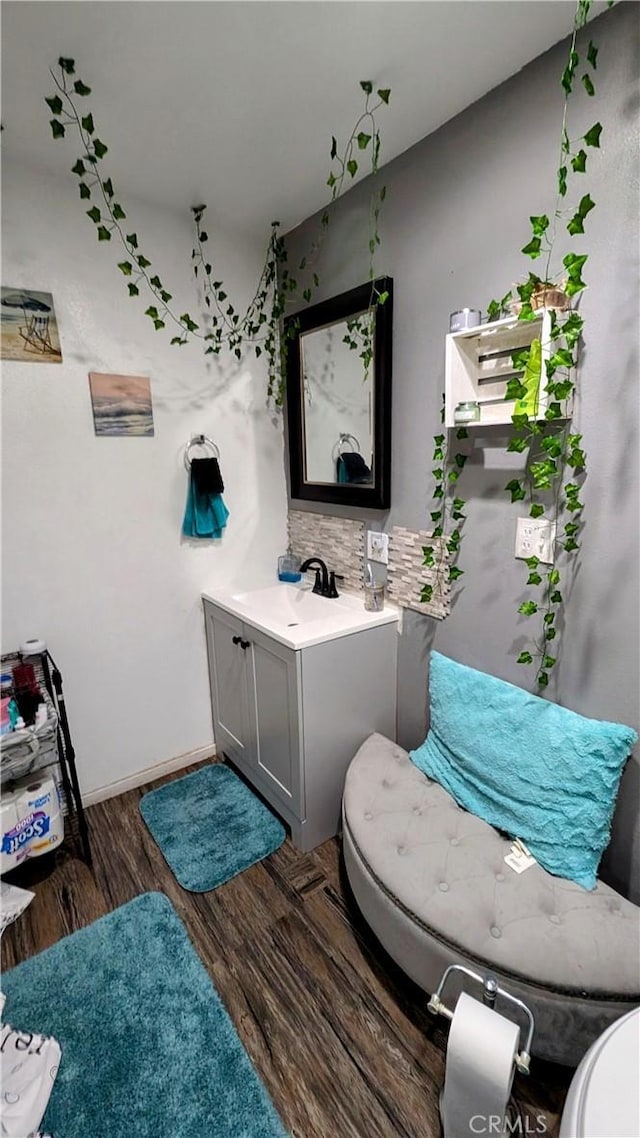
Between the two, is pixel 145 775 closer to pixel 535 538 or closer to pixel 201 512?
pixel 201 512

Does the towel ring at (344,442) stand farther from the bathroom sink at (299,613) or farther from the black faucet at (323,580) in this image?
the bathroom sink at (299,613)

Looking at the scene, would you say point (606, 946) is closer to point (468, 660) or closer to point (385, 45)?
point (468, 660)

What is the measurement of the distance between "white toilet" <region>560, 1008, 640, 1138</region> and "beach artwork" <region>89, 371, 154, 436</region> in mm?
2173

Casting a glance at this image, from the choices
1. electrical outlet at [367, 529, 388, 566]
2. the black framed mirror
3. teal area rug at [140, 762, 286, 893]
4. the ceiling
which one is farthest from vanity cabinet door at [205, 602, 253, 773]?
the ceiling

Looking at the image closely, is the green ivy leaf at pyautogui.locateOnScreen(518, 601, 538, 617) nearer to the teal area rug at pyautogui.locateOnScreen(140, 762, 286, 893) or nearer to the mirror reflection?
the mirror reflection

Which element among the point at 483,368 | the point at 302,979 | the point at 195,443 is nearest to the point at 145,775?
the point at 302,979

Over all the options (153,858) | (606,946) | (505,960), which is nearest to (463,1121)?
(505,960)

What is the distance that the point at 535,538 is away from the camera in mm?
1401

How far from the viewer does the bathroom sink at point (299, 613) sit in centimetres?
173

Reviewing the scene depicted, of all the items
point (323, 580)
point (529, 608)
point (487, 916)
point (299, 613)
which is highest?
point (529, 608)

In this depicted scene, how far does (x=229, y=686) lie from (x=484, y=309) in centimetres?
176

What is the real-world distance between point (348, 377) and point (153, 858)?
2.04m

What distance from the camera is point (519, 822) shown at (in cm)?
137

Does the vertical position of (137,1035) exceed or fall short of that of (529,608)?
it falls short
